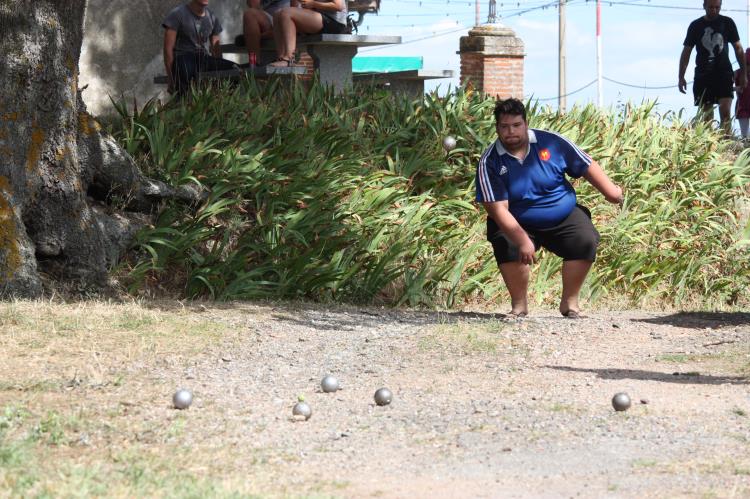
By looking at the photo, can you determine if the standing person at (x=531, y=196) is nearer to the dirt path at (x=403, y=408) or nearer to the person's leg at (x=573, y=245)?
the person's leg at (x=573, y=245)

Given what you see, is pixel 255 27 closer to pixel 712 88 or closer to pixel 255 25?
pixel 255 25

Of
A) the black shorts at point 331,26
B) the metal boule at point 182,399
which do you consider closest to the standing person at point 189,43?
the black shorts at point 331,26

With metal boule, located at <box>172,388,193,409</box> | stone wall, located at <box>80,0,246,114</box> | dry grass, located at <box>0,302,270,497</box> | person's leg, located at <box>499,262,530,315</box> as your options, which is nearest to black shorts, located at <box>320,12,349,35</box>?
stone wall, located at <box>80,0,246,114</box>

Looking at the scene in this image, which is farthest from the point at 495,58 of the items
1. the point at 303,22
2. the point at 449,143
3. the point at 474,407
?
the point at 474,407

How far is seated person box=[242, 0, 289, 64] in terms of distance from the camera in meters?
12.0

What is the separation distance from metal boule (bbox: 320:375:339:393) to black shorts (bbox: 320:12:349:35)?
694 cm

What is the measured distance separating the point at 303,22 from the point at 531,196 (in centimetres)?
429

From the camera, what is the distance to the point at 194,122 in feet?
33.2

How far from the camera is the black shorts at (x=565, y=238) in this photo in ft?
26.8

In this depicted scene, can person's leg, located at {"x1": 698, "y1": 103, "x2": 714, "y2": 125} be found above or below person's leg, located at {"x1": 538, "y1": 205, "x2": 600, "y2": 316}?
above

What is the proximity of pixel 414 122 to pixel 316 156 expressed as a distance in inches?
62.2

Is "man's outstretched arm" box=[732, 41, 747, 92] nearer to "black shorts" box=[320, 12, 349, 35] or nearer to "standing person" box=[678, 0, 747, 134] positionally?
"standing person" box=[678, 0, 747, 134]

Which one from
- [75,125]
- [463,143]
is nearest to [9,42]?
[75,125]

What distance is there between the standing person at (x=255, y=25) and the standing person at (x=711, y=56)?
4448 millimetres
